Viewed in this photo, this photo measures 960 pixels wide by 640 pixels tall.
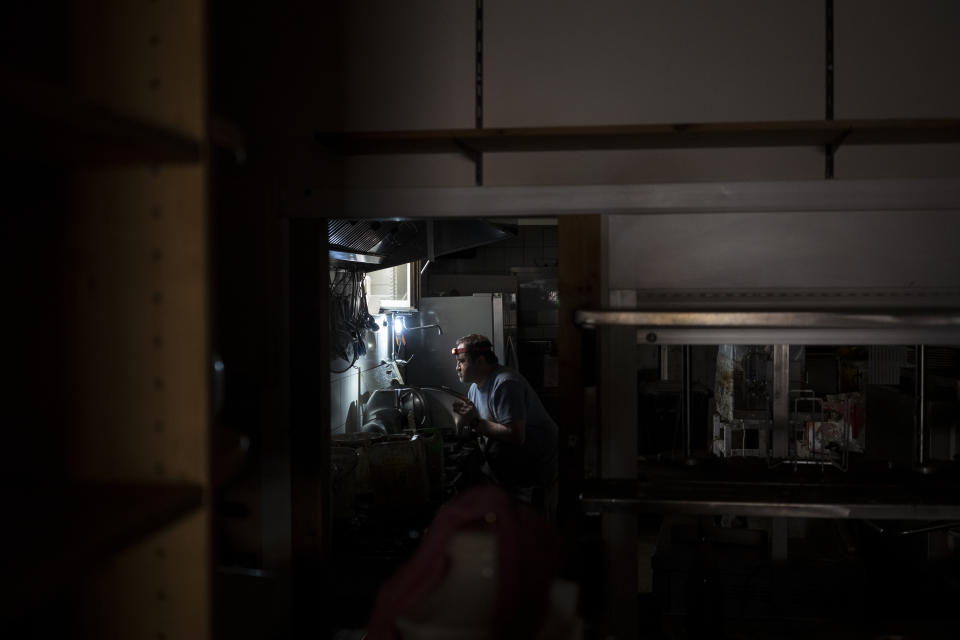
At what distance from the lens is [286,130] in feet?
6.91

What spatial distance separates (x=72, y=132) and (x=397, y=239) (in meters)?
3.24

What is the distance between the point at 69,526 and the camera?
2.41 ft

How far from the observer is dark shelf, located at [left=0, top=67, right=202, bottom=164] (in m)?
0.60

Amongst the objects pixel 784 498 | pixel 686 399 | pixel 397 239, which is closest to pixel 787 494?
pixel 784 498

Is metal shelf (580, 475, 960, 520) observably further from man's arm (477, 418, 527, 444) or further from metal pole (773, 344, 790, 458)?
man's arm (477, 418, 527, 444)

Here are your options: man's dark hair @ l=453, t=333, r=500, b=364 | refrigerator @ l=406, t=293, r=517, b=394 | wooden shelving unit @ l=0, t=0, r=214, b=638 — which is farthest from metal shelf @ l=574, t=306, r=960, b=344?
refrigerator @ l=406, t=293, r=517, b=394

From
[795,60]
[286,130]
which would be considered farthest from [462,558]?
[795,60]

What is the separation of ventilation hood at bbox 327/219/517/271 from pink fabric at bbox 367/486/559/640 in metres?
2.40

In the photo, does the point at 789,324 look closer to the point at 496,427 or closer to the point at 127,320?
the point at 127,320

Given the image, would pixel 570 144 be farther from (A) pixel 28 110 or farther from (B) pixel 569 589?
(A) pixel 28 110

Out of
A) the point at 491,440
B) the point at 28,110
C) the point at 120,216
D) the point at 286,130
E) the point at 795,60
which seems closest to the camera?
the point at 28,110

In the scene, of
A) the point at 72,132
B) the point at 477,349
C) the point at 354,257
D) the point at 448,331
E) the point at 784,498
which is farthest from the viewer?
the point at 448,331

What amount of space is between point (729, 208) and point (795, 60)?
19.3 inches

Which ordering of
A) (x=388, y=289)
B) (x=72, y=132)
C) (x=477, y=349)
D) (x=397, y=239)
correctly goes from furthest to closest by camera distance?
(x=388, y=289) → (x=397, y=239) → (x=477, y=349) → (x=72, y=132)
